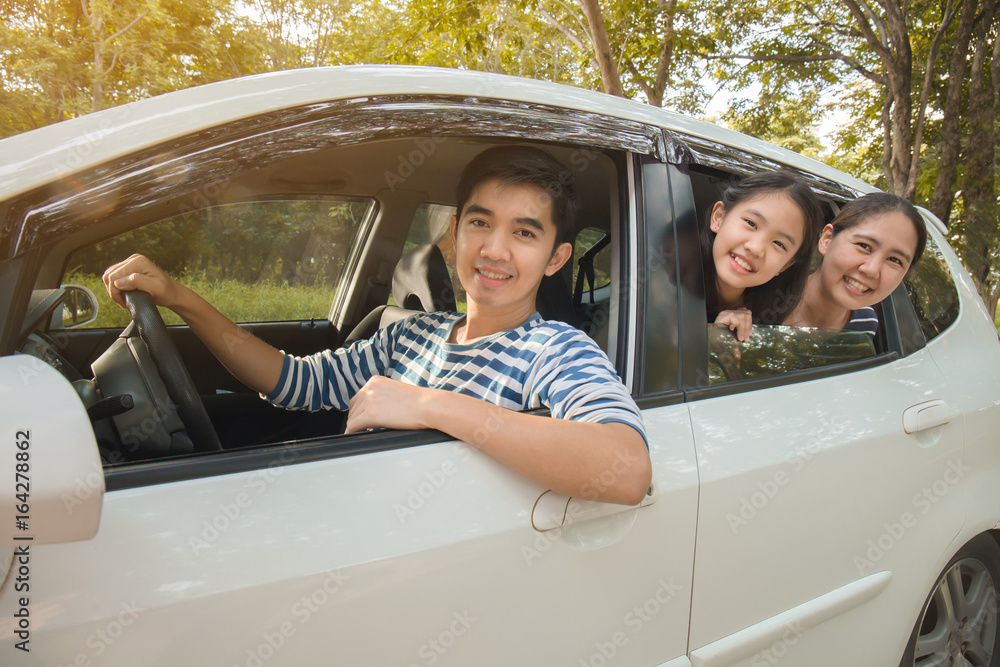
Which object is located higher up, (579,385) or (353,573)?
(579,385)

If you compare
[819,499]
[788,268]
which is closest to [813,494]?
[819,499]

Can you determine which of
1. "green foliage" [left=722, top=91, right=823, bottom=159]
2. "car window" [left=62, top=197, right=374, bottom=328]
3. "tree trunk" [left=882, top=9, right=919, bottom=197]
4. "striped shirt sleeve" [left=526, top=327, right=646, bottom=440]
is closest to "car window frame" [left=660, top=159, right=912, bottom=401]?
"striped shirt sleeve" [left=526, top=327, right=646, bottom=440]

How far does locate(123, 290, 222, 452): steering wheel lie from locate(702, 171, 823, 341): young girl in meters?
1.20

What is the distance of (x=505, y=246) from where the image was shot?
1.47 m

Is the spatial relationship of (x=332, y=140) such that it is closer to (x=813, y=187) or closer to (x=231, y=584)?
(x=231, y=584)

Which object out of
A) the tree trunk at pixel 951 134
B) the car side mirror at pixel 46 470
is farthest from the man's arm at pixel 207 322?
the tree trunk at pixel 951 134

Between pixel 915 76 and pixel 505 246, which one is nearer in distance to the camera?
pixel 505 246

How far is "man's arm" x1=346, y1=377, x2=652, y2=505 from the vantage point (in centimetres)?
107

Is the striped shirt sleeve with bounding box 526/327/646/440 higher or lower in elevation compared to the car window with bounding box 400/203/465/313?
lower

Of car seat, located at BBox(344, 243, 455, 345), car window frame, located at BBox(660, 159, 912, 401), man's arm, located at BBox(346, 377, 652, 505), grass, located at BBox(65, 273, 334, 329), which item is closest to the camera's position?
man's arm, located at BBox(346, 377, 652, 505)

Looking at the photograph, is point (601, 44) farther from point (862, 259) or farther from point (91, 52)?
point (91, 52)

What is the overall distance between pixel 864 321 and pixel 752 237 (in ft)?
1.75

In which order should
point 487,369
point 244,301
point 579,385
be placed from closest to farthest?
point 579,385
point 487,369
point 244,301

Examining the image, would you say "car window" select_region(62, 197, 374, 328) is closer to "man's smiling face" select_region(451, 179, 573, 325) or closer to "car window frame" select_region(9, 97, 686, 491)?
"car window frame" select_region(9, 97, 686, 491)
